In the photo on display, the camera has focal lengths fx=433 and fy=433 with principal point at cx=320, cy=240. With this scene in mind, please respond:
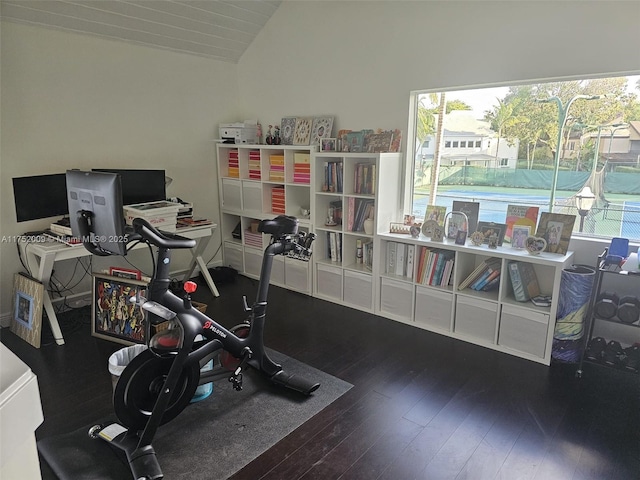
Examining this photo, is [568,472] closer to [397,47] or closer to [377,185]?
[377,185]

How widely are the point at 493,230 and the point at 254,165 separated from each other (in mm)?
2409

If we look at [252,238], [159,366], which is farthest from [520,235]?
[252,238]

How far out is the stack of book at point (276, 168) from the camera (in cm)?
420

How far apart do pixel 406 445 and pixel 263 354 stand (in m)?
0.95

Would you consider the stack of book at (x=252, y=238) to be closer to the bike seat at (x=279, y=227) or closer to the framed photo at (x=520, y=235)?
the bike seat at (x=279, y=227)

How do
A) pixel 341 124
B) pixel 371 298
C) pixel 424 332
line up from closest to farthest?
1. pixel 424 332
2. pixel 371 298
3. pixel 341 124

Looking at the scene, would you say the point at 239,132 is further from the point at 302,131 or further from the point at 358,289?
the point at 358,289

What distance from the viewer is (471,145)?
3428mm

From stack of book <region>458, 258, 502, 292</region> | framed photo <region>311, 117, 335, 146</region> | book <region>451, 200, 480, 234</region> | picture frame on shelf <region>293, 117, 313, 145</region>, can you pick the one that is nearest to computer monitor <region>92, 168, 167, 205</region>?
picture frame on shelf <region>293, 117, 313, 145</region>

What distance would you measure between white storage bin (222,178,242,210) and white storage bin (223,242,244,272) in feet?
1.42

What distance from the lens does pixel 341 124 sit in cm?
397

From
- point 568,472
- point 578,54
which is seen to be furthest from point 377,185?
point 568,472

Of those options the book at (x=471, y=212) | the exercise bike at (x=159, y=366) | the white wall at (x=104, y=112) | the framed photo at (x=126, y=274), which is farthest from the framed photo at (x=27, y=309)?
the book at (x=471, y=212)

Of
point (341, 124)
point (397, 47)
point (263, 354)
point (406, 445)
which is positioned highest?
point (397, 47)
